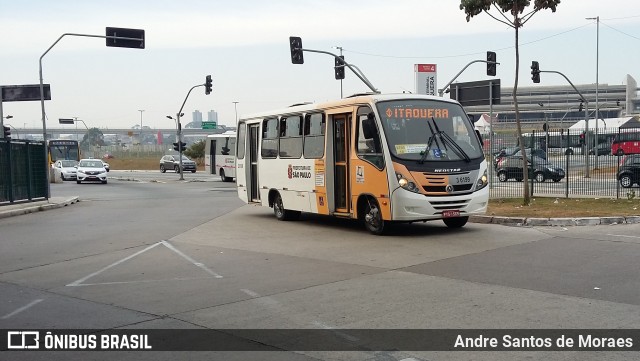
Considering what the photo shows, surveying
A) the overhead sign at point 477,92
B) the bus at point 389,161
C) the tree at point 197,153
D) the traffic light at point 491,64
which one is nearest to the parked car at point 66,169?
the traffic light at point 491,64

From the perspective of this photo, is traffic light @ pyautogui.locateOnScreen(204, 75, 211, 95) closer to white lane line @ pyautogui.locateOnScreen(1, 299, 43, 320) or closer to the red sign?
the red sign

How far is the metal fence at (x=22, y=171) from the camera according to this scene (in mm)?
22672

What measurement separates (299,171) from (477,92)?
35.3ft

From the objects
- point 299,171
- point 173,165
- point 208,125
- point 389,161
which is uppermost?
point 208,125

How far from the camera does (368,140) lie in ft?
45.4

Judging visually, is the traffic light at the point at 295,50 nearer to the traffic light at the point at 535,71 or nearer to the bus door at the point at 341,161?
the traffic light at the point at 535,71

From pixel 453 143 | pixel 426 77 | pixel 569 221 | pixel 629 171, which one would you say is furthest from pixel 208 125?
pixel 453 143

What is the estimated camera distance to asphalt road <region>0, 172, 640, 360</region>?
6766 millimetres

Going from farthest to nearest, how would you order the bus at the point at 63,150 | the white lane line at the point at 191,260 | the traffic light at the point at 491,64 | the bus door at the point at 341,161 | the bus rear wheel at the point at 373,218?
the bus at the point at 63,150 → the traffic light at the point at 491,64 → the bus door at the point at 341,161 → the bus rear wheel at the point at 373,218 → the white lane line at the point at 191,260

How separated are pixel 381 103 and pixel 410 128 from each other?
2.68 feet

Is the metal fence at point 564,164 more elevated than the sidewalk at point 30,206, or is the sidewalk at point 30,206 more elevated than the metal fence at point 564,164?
the metal fence at point 564,164

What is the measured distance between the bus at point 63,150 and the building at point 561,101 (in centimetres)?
7993

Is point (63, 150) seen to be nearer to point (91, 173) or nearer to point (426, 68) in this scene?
point (91, 173)

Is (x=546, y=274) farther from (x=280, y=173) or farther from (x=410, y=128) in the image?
(x=280, y=173)
